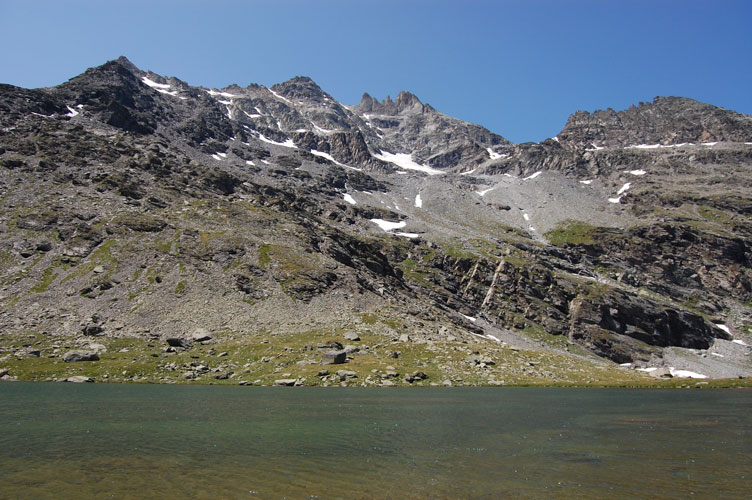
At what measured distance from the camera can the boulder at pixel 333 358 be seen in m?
74.4

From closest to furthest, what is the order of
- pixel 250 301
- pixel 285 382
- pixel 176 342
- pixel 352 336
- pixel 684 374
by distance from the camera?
pixel 285 382, pixel 176 342, pixel 352 336, pixel 250 301, pixel 684 374

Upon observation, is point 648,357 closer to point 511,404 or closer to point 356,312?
point 356,312

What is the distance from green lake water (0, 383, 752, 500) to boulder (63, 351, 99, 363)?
2113 cm

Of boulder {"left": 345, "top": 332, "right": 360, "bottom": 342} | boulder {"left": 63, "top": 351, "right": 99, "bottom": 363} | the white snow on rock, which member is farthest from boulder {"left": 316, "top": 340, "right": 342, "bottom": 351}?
the white snow on rock

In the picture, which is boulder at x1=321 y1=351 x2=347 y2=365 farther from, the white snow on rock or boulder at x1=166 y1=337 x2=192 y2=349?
the white snow on rock

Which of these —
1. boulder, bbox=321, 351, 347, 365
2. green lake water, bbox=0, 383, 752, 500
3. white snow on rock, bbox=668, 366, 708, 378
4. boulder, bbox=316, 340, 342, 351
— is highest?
green lake water, bbox=0, 383, 752, 500

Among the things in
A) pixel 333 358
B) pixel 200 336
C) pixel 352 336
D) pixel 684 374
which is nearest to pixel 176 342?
pixel 200 336

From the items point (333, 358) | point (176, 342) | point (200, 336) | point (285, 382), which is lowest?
point (285, 382)

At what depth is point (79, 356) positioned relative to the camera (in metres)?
70.4

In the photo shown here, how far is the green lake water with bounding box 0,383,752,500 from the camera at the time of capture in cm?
1856

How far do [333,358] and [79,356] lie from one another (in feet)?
136

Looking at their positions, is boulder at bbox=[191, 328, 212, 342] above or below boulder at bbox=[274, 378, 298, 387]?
above

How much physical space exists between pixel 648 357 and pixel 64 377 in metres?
172

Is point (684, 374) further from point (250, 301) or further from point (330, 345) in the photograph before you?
point (250, 301)
